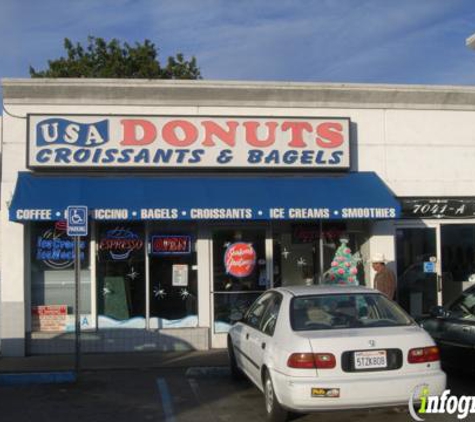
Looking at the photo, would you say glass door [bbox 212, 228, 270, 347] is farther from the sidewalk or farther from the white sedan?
the white sedan

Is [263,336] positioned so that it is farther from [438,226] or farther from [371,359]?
[438,226]

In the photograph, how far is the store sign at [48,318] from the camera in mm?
12234

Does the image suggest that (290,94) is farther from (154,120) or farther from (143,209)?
(143,209)

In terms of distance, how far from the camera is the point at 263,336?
7445 mm

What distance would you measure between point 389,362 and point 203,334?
6369 millimetres

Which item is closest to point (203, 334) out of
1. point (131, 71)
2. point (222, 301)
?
point (222, 301)

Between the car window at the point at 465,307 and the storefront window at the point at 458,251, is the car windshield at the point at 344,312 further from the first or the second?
the storefront window at the point at 458,251

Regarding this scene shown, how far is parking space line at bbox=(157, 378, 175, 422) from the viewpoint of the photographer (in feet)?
24.7

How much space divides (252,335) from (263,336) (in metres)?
0.51

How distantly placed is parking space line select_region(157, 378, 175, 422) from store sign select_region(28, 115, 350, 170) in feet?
14.3

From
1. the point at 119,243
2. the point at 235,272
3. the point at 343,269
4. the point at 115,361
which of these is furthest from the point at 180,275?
the point at 343,269

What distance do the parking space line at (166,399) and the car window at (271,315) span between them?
1.43 meters

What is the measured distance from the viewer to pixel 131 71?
1388 inches

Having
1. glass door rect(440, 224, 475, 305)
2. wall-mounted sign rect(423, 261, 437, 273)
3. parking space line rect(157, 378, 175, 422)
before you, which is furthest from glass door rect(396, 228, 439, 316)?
parking space line rect(157, 378, 175, 422)
